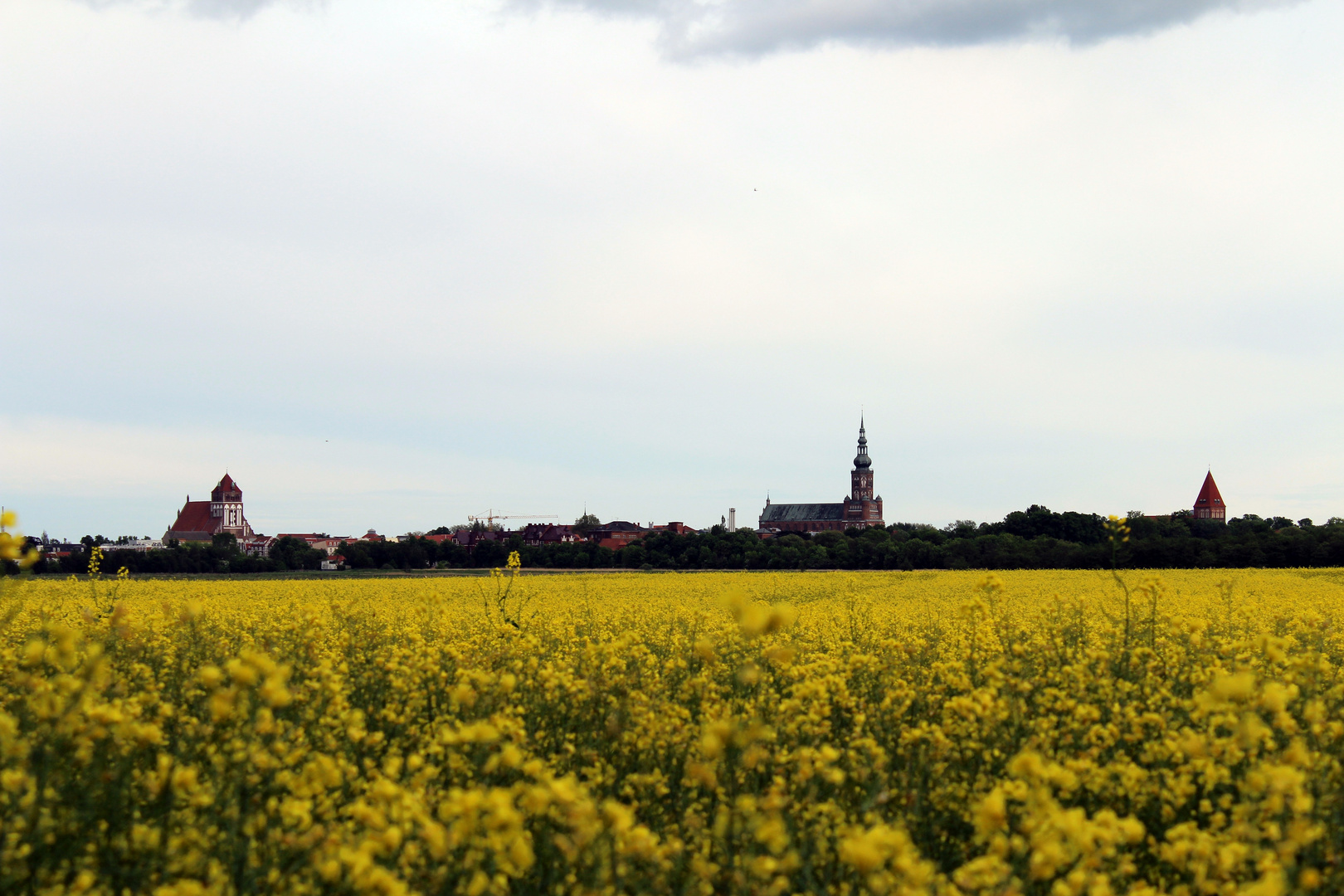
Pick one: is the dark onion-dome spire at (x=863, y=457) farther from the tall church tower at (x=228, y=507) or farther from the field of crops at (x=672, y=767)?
the field of crops at (x=672, y=767)

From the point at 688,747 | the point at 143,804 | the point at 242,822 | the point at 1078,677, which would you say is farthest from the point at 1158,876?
the point at 143,804

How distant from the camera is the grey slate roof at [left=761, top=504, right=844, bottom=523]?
188 m

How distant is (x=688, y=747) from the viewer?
20.5ft

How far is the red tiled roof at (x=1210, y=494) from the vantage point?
129875mm

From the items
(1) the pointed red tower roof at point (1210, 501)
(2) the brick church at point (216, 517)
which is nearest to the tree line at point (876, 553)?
(1) the pointed red tower roof at point (1210, 501)

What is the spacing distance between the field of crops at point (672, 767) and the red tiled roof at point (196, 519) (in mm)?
161107

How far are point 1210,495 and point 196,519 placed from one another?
15379cm

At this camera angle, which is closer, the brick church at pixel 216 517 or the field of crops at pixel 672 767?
the field of crops at pixel 672 767

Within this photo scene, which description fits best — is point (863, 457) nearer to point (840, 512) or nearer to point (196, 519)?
point (840, 512)

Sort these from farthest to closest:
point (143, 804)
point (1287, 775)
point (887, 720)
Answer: point (887, 720), point (143, 804), point (1287, 775)

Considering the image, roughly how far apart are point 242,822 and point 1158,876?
458cm

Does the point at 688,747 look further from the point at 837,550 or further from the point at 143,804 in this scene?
the point at 837,550

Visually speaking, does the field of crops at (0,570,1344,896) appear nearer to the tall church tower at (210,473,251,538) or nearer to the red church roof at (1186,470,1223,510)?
the red church roof at (1186,470,1223,510)

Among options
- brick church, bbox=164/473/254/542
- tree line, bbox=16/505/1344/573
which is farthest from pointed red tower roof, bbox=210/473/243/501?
tree line, bbox=16/505/1344/573
